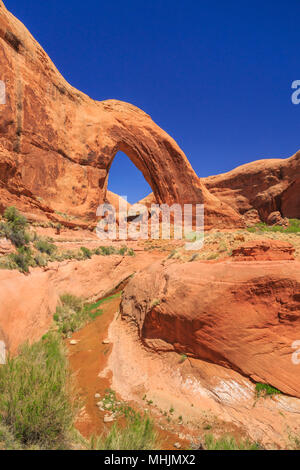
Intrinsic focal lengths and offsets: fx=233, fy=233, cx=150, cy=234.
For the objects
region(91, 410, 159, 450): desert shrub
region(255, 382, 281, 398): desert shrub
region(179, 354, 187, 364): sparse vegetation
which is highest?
region(91, 410, 159, 450): desert shrub

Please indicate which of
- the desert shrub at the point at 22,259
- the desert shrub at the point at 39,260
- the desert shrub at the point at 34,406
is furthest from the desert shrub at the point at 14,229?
the desert shrub at the point at 34,406

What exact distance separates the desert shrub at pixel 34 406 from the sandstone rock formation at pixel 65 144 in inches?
409

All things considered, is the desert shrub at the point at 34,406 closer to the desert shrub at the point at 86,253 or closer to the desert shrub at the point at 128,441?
the desert shrub at the point at 128,441

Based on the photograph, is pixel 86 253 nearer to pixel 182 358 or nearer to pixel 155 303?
pixel 155 303

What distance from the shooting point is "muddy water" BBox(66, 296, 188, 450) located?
140 inches

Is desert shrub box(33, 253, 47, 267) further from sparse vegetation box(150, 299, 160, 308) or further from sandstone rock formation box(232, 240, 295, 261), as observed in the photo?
sandstone rock formation box(232, 240, 295, 261)

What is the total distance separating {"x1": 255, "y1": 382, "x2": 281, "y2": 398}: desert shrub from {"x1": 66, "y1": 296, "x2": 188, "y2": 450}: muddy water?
1.54m

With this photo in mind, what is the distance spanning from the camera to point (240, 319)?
4.71 metres

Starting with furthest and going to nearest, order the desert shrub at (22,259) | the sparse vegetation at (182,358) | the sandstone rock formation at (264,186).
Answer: the sandstone rock formation at (264,186) → the desert shrub at (22,259) → the sparse vegetation at (182,358)

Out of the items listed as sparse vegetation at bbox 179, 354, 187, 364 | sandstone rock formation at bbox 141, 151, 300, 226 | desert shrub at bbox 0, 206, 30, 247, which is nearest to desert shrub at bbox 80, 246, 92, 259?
desert shrub at bbox 0, 206, 30, 247

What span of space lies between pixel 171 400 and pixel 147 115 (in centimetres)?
2601

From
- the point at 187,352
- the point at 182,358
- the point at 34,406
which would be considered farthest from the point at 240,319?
the point at 34,406

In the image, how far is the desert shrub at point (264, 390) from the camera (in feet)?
13.2
